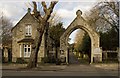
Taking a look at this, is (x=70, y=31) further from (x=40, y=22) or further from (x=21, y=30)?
(x=40, y=22)

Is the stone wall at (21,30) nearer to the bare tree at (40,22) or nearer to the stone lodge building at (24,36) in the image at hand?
the stone lodge building at (24,36)

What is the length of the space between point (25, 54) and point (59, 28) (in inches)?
899

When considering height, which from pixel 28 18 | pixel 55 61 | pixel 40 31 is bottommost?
pixel 55 61

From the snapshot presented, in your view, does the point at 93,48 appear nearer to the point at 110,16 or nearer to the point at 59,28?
the point at 110,16

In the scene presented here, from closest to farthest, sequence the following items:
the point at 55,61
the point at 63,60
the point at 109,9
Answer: the point at 55,61, the point at 63,60, the point at 109,9

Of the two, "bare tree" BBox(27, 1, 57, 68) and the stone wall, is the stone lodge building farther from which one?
"bare tree" BBox(27, 1, 57, 68)

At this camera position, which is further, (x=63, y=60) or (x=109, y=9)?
(x=109, y=9)

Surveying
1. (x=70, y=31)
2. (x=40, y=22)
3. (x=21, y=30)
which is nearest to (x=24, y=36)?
(x=21, y=30)

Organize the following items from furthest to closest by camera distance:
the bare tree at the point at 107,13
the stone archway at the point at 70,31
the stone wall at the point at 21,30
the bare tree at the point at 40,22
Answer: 1. the bare tree at the point at 107,13
2. the stone wall at the point at 21,30
3. the stone archway at the point at 70,31
4. the bare tree at the point at 40,22

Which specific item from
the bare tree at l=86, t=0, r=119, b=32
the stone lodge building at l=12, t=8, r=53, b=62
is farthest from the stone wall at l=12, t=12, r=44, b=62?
the bare tree at l=86, t=0, r=119, b=32

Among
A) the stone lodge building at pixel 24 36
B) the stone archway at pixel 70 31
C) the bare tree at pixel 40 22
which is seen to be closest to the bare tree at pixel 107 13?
the stone archway at pixel 70 31

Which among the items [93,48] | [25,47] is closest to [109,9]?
[93,48]

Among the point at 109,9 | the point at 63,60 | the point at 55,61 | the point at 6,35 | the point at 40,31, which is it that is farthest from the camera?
the point at 6,35

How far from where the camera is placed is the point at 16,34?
154 ft
